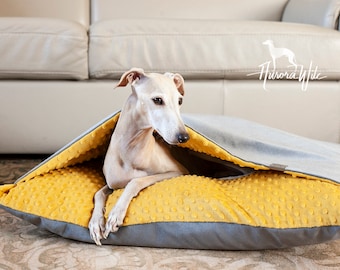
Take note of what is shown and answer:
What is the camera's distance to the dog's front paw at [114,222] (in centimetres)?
107

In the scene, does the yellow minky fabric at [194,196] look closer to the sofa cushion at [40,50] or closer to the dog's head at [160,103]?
the dog's head at [160,103]

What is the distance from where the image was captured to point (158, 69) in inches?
69.3

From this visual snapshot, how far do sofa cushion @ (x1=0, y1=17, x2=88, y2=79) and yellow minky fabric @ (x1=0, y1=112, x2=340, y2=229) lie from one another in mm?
515

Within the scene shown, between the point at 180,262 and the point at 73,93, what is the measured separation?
0.89m

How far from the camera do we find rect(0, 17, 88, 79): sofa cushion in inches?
67.1

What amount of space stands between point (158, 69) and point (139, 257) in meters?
0.85

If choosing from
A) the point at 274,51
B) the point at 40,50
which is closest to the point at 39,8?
the point at 40,50

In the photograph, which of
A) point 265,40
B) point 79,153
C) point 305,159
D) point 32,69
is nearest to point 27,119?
point 32,69

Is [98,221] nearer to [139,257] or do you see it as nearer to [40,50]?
[139,257]

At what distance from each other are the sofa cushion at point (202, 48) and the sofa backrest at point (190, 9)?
0.56 m

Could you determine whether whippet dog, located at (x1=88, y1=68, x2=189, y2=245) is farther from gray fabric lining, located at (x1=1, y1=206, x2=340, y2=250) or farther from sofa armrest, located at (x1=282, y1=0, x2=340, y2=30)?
sofa armrest, located at (x1=282, y1=0, x2=340, y2=30)

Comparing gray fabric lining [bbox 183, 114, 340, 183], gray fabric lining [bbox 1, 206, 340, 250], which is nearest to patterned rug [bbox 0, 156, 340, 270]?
gray fabric lining [bbox 1, 206, 340, 250]

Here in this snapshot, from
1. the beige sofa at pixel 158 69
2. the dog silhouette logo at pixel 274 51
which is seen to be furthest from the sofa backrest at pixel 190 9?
the dog silhouette logo at pixel 274 51

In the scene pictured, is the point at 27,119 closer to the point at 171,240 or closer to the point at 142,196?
the point at 142,196
